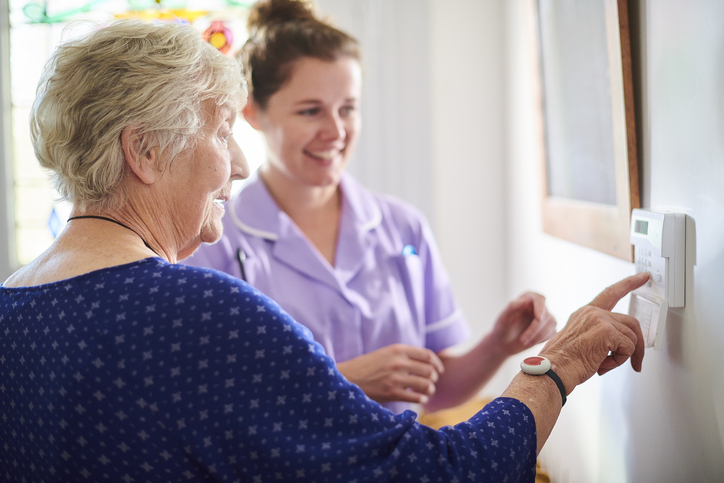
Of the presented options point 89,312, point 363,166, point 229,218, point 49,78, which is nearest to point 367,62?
point 363,166

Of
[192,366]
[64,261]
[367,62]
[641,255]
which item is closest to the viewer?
[192,366]

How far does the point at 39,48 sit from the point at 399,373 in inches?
106

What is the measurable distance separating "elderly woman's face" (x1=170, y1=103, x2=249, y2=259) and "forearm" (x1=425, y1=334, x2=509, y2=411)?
2.73 ft

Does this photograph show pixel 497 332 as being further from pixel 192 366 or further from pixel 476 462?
pixel 192 366

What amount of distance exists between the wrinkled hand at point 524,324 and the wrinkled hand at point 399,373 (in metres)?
0.21

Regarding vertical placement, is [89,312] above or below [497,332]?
above

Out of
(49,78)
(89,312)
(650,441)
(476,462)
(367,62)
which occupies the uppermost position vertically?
(367,62)

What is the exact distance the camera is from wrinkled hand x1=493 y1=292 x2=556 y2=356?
128 centimetres

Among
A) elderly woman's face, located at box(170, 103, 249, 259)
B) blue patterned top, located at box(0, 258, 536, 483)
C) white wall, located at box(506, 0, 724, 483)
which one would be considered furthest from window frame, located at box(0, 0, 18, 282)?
white wall, located at box(506, 0, 724, 483)

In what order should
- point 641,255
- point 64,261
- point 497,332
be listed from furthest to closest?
point 497,332 → point 641,255 → point 64,261

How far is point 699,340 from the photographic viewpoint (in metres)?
0.84

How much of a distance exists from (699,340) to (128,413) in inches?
30.8

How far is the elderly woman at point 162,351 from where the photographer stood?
2.29 feet

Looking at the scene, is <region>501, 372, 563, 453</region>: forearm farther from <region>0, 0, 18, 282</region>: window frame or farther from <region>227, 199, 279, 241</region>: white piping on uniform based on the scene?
<region>0, 0, 18, 282</region>: window frame
